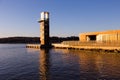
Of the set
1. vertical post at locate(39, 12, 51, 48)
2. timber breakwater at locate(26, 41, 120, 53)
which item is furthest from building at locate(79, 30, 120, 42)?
vertical post at locate(39, 12, 51, 48)

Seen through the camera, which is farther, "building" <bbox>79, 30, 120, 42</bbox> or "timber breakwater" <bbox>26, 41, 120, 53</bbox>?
"building" <bbox>79, 30, 120, 42</bbox>

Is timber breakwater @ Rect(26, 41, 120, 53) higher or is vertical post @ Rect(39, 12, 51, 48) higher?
vertical post @ Rect(39, 12, 51, 48)

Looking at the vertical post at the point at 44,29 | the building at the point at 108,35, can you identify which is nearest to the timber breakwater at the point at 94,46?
the building at the point at 108,35

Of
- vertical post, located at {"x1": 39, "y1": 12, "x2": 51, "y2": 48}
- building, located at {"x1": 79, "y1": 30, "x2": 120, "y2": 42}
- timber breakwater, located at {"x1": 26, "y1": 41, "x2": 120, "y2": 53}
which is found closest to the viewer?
timber breakwater, located at {"x1": 26, "y1": 41, "x2": 120, "y2": 53}

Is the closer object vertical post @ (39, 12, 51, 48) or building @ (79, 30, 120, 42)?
building @ (79, 30, 120, 42)

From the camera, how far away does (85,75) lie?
3381 cm

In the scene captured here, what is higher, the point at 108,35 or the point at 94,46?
the point at 108,35

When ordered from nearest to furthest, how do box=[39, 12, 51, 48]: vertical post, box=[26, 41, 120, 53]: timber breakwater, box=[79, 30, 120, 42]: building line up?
box=[26, 41, 120, 53]: timber breakwater, box=[79, 30, 120, 42]: building, box=[39, 12, 51, 48]: vertical post

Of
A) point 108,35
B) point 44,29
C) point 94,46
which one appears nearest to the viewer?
point 94,46

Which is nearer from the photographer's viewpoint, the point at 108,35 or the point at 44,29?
the point at 108,35

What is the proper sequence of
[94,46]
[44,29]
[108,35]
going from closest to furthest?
[94,46] < [108,35] < [44,29]

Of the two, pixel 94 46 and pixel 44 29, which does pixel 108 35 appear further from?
pixel 44 29

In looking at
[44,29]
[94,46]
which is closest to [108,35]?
[94,46]

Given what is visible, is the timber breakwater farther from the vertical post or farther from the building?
the vertical post
